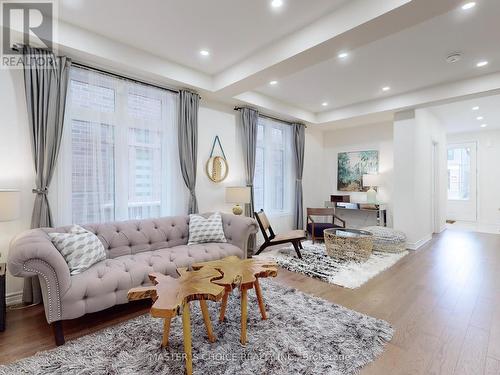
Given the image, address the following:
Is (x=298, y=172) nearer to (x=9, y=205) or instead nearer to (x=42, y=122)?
(x=42, y=122)

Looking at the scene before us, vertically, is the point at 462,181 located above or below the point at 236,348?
above

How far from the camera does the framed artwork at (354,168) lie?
6184 millimetres

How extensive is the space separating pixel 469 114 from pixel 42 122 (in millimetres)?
7795

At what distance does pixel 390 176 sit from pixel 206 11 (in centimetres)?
509

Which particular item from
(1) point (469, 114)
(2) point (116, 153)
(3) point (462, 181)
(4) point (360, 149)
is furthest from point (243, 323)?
(3) point (462, 181)

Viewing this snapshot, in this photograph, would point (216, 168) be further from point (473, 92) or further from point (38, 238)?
point (473, 92)

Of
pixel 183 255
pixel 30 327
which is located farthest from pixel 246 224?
pixel 30 327

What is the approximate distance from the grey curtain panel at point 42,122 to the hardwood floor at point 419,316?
816 millimetres

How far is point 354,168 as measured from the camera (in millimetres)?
6445

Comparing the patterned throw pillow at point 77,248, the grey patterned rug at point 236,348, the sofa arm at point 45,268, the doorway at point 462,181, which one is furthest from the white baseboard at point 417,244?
the sofa arm at point 45,268

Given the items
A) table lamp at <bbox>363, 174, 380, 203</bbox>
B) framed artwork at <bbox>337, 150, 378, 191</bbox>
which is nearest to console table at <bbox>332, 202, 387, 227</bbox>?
table lamp at <bbox>363, 174, 380, 203</bbox>

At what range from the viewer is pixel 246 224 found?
142 inches

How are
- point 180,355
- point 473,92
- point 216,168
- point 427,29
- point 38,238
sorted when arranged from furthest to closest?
point 216,168 → point 473,92 → point 427,29 → point 38,238 → point 180,355

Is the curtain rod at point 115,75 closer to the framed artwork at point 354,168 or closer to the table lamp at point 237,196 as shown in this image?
the table lamp at point 237,196
